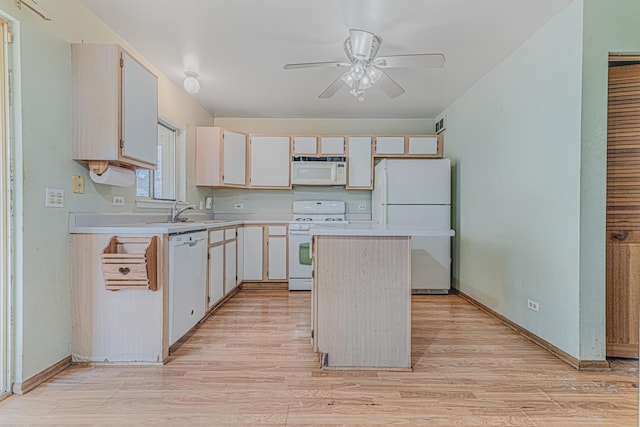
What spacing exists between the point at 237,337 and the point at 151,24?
2.48 meters

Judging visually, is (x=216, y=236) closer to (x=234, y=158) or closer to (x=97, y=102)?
(x=234, y=158)

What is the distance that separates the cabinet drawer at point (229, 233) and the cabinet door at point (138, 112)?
1.22 meters

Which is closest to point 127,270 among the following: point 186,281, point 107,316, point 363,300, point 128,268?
point 128,268

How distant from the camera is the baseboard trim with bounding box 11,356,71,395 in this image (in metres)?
1.74

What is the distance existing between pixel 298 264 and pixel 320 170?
1.33 meters

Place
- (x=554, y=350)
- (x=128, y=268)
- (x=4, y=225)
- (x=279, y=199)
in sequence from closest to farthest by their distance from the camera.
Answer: (x=4, y=225), (x=128, y=268), (x=554, y=350), (x=279, y=199)

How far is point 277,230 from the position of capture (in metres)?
4.23

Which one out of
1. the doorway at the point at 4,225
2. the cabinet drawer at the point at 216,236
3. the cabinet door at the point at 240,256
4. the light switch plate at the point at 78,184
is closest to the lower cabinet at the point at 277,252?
the cabinet door at the point at 240,256

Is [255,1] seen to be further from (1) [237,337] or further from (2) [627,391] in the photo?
(2) [627,391]

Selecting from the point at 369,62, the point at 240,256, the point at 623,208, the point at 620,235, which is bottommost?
the point at 240,256

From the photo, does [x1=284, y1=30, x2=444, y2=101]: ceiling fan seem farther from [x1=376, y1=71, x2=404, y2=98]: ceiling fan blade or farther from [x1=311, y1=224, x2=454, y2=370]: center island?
[x1=311, y1=224, x2=454, y2=370]: center island

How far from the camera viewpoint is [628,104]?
213 centimetres

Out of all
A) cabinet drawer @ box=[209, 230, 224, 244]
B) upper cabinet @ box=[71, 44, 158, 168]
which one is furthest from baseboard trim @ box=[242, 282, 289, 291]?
upper cabinet @ box=[71, 44, 158, 168]

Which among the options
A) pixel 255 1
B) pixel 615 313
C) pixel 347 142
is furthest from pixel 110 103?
pixel 615 313
